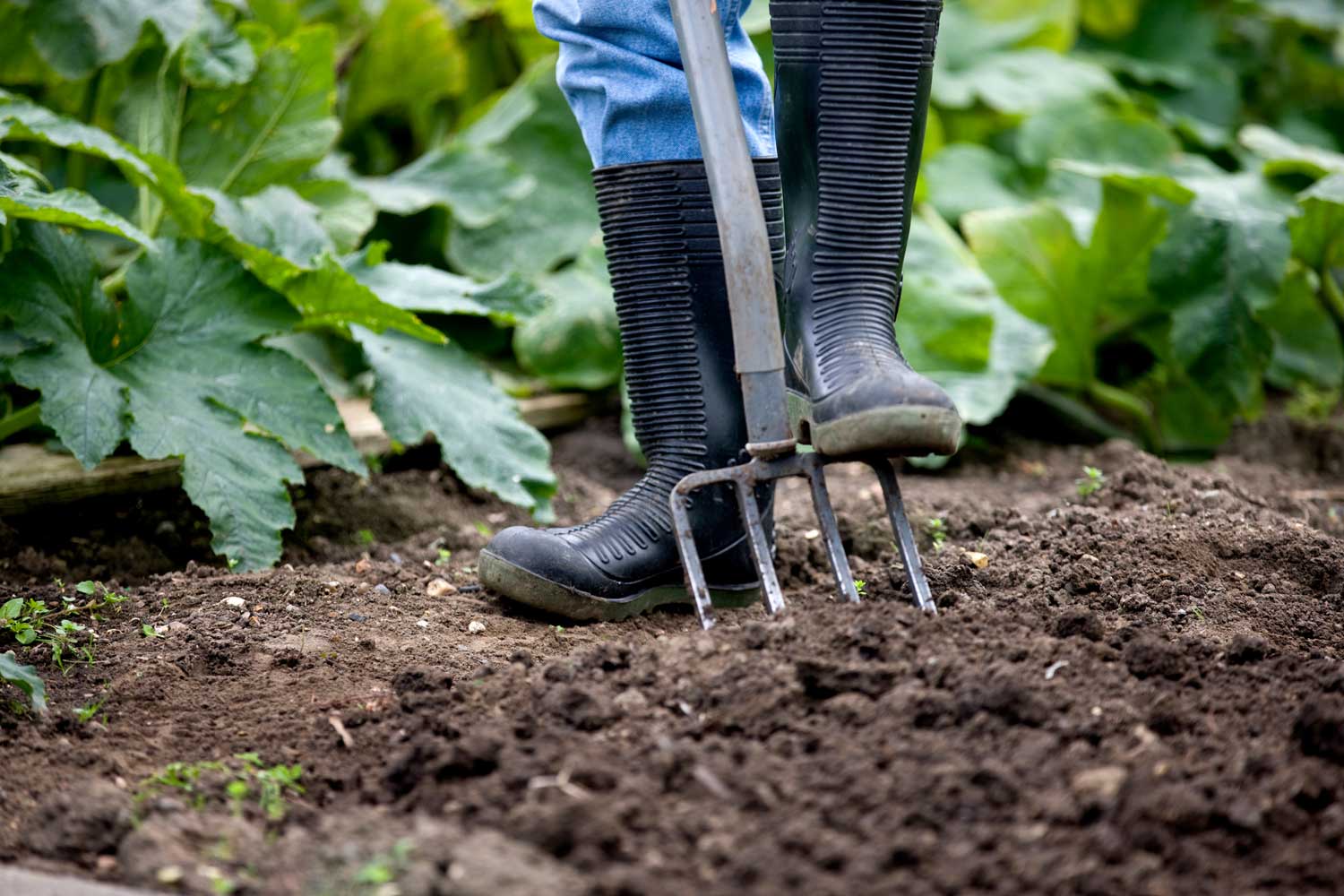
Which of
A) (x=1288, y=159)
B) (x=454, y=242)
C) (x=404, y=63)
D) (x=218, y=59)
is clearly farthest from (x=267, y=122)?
(x=1288, y=159)

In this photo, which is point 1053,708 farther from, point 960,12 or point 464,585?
point 960,12

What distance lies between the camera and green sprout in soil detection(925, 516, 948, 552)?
7.23 feet

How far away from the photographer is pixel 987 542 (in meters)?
2.08

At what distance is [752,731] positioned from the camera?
4.38 feet

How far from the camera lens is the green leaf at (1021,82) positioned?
4199mm

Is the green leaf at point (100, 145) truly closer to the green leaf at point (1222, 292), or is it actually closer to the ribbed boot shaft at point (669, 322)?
the ribbed boot shaft at point (669, 322)

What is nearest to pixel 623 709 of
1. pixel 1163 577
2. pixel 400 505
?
pixel 1163 577

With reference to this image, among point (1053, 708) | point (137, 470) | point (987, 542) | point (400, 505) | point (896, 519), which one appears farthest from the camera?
point (400, 505)

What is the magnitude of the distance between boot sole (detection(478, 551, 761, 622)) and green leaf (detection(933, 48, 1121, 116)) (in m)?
2.65

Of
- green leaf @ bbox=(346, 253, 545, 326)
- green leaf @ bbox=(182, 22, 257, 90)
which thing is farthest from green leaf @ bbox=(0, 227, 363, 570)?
green leaf @ bbox=(182, 22, 257, 90)

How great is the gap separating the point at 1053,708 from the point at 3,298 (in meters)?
1.76

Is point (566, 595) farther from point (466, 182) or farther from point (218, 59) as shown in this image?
point (466, 182)

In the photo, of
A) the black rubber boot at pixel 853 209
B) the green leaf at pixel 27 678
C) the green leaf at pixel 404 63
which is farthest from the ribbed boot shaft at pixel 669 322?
the green leaf at pixel 404 63

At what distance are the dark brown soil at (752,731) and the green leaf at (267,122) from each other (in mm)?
999
